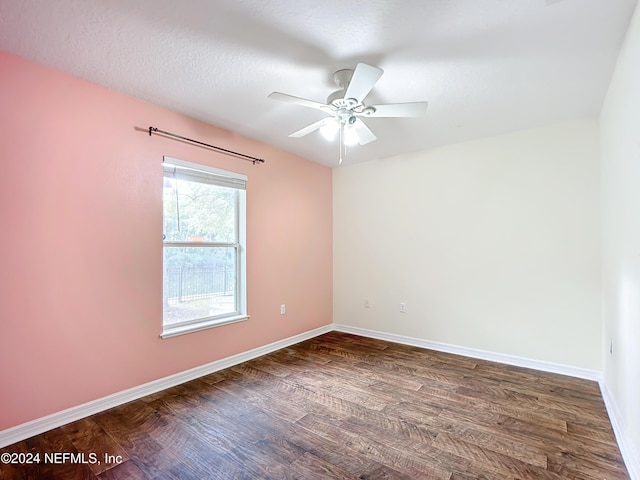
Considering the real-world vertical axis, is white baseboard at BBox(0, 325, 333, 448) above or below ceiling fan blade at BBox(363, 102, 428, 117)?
below

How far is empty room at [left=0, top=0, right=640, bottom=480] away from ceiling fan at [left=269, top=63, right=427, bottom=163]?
0.7 inches

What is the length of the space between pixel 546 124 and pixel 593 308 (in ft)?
5.83

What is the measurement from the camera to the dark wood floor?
1788 mm

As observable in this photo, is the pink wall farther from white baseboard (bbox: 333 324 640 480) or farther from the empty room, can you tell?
white baseboard (bbox: 333 324 640 480)

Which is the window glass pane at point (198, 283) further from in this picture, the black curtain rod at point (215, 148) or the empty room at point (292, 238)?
the black curtain rod at point (215, 148)

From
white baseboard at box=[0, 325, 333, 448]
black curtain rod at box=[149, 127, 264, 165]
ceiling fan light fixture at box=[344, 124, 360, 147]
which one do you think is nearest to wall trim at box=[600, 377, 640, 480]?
ceiling fan light fixture at box=[344, 124, 360, 147]

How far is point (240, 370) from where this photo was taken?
321cm

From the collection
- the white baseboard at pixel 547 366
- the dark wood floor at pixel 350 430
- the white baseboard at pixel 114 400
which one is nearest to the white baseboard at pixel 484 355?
the white baseboard at pixel 547 366

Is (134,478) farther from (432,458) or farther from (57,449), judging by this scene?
(432,458)

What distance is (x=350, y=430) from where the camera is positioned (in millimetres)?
2164

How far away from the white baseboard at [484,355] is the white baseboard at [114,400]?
1.39 meters

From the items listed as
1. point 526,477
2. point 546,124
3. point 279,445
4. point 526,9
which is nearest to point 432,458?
point 526,477

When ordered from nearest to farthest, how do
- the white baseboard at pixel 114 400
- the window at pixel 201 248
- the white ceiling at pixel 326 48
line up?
the white ceiling at pixel 326 48
the white baseboard at pixel 114 400
the window at pixel 201 248

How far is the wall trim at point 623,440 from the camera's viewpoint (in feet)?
5.52
